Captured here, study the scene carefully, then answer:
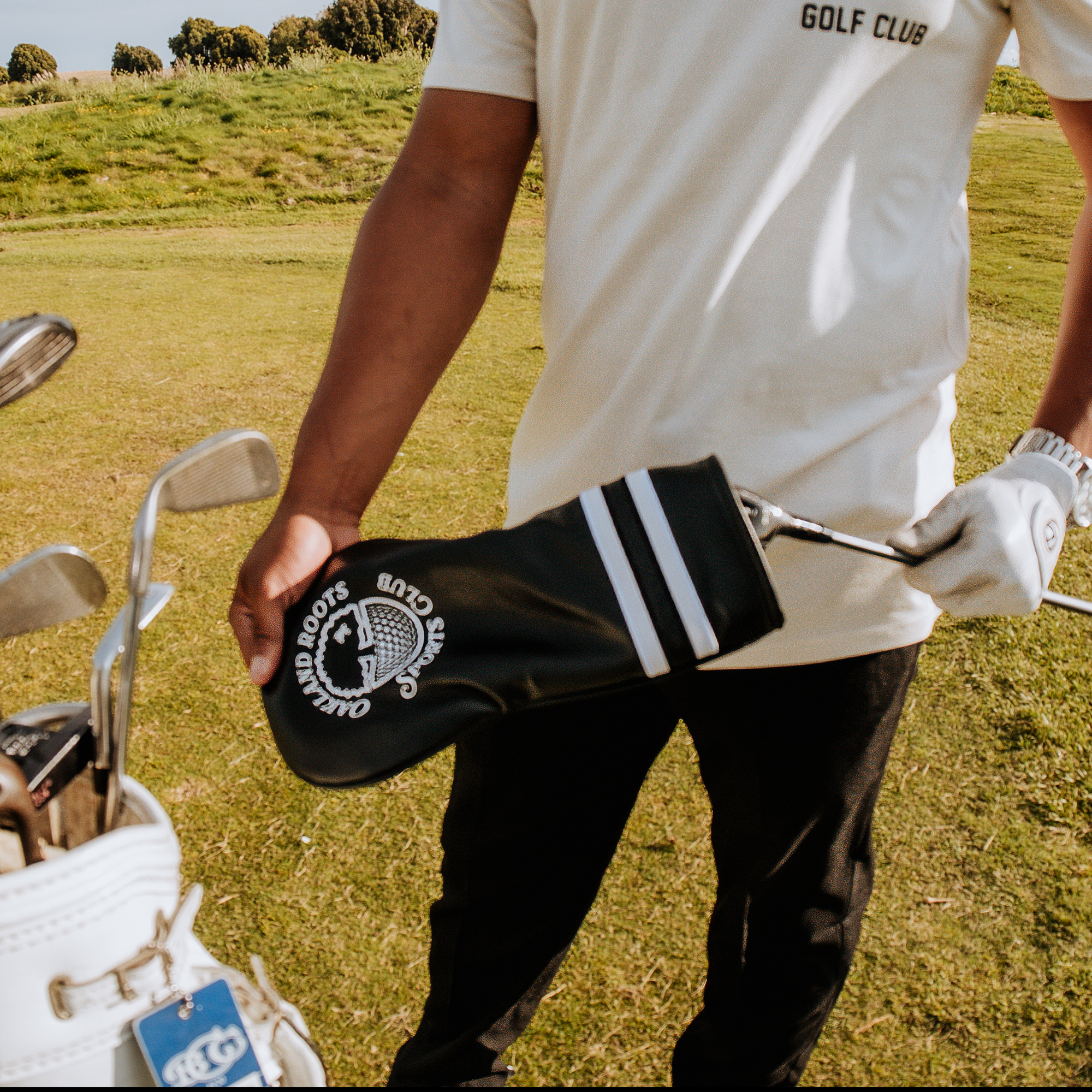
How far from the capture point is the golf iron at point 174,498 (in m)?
0.78

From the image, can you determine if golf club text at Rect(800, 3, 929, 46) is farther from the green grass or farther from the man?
the green grass

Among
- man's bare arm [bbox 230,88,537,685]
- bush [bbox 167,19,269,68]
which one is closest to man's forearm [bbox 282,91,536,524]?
man's bare arm [bbox 230,88,537,685]

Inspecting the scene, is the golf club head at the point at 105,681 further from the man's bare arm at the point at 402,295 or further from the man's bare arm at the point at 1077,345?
the man's bare arm at the point at 1077,345

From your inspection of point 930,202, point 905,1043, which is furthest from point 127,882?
point 905,1043

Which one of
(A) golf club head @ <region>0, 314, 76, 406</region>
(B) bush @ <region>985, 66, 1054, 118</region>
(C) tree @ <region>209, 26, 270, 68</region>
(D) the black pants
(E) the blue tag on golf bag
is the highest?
(C) tree @ <region>209, 26, 270, 68</region>

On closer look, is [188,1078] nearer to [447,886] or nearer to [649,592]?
[649,592]

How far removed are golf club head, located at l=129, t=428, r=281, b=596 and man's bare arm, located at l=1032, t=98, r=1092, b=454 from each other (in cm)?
88

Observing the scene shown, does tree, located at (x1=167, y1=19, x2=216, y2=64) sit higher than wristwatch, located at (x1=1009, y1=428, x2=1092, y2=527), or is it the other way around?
tree, located at (x1=167, y1=19, x2=216, y2=64)

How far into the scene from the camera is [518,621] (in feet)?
3.00

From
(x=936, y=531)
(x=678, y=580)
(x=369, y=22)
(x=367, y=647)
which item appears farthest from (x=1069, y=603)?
(x=369, y=22)

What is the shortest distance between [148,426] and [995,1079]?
12.8 feet

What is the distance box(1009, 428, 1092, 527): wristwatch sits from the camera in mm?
1133

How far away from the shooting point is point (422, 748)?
912 mm

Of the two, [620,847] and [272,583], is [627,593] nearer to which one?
[272,583]
